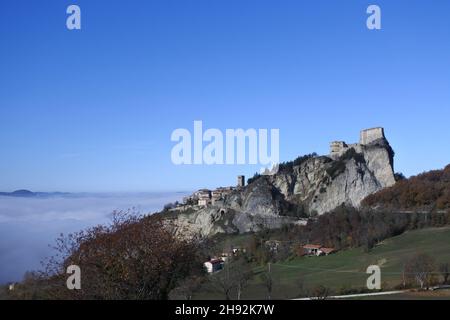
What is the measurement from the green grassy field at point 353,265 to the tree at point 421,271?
1.12 meters

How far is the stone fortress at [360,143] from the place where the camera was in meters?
118

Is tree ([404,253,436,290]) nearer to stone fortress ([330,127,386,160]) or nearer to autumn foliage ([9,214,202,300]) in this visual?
autumn foliage ([9,214,202,300])

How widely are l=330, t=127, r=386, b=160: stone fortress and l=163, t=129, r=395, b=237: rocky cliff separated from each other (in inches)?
10.1

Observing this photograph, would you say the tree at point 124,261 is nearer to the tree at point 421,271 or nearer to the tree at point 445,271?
the tree at point 421,271

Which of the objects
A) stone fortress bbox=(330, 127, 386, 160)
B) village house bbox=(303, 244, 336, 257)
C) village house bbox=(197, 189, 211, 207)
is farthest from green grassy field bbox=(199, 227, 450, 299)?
village house bbox=(197, 189, 211, 207)

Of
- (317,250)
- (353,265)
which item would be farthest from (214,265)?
(317,250)

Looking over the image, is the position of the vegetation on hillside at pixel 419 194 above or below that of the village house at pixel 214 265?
above

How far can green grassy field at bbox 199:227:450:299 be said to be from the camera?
43375 mm

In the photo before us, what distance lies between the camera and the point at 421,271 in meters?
39.0

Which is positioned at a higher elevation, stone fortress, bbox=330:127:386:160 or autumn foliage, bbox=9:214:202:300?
stone fortress, bbox=330:127:386:160

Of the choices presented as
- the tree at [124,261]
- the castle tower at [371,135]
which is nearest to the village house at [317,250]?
the castle tower at [371,135]

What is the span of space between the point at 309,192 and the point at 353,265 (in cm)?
6523

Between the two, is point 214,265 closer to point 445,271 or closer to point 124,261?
point 445,271
